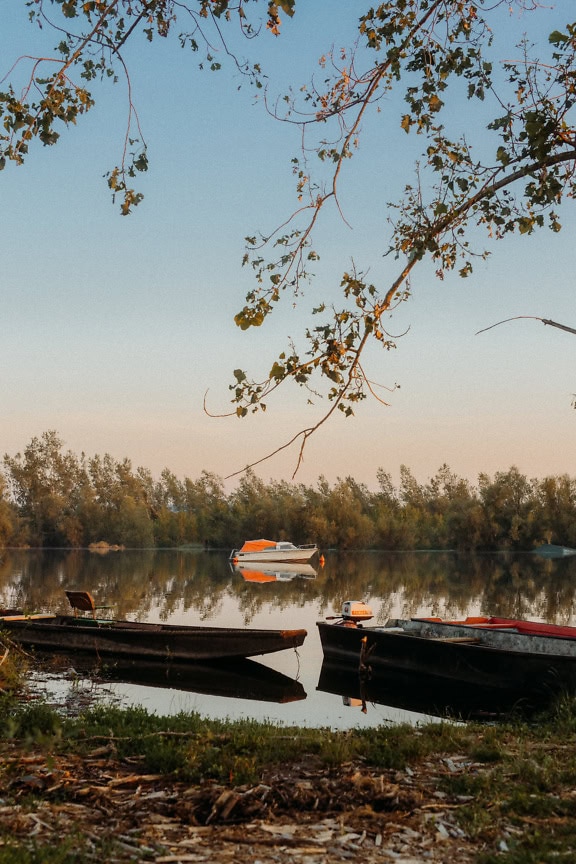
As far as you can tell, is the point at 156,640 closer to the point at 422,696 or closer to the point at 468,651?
the point at 422,696

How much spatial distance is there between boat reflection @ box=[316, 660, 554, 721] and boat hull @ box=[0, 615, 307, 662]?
135 cm

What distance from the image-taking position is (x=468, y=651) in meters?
15.4

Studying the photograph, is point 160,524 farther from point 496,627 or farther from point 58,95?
point 58,95

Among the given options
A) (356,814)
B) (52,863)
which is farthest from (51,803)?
(356,814)

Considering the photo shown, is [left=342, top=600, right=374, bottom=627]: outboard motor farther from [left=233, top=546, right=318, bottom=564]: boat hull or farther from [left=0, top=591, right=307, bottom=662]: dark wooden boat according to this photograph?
[left=233, top=546, right=318, bottom=564]: boat hull

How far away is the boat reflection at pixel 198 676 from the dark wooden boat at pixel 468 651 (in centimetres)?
148

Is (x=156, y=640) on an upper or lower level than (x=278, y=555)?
lower

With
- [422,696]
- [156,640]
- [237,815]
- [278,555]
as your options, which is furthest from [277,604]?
[278,555]

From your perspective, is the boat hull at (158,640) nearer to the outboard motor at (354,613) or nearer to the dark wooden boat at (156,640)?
the dark wooden boat at (156,640)

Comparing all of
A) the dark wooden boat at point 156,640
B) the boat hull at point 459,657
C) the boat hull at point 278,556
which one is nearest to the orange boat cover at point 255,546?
the boat hull at point 278,556

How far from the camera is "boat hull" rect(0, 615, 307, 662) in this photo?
18.3m

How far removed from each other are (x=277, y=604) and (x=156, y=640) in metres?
15.4

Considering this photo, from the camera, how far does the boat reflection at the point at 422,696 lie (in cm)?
1435

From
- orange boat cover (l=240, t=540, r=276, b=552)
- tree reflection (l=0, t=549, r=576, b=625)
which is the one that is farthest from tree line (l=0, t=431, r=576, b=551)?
tree reflection (l=0, t=549, r=576, b=625)
